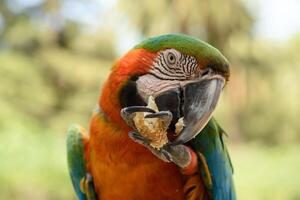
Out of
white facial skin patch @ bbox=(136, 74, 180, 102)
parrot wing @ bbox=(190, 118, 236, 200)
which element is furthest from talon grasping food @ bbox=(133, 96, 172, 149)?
parrot wing @ bbox=(190, 118, 236, 200)

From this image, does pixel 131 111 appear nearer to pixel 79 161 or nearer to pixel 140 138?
pixel 140 138

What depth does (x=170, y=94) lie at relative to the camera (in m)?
1.40

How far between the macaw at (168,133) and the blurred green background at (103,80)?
3552mm

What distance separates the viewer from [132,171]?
5.14ft

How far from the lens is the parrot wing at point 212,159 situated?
1612mm

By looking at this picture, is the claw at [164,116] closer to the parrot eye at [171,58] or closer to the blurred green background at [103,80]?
the parrot eye at [171,58]

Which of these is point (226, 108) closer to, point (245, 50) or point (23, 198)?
point (245, 50)

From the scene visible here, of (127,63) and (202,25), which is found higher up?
(202,25)

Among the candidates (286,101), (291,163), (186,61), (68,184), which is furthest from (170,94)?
(286,101)

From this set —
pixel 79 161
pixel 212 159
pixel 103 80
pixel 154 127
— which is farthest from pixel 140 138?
pixel 103 80

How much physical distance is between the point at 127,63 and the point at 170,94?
0.19 meters

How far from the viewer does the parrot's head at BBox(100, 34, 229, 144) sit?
1338 mm

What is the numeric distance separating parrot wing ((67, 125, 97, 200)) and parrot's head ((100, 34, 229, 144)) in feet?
0.95

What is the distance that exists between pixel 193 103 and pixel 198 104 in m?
→ 0.02
